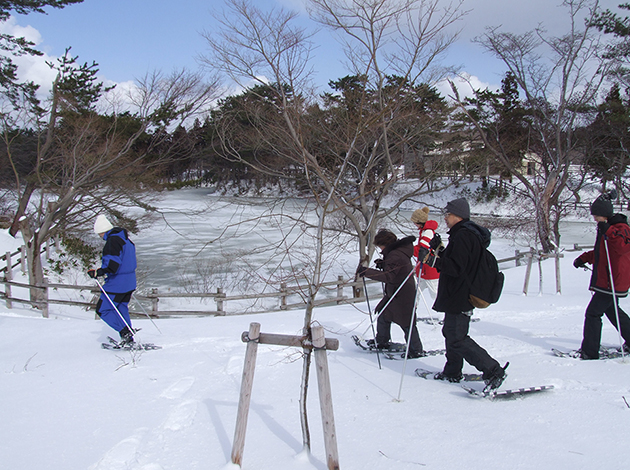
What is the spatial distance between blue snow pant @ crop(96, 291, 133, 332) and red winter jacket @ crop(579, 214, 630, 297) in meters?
5.14

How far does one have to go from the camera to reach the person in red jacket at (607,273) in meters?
4.34

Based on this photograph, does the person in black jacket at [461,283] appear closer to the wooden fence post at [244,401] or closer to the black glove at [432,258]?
the black glove at [432,258]

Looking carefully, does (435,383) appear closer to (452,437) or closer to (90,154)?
(452,437)

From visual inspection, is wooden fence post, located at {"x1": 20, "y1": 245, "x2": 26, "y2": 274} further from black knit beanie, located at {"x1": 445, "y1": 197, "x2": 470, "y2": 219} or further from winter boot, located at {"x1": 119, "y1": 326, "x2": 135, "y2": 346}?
black knit beanie, located at {"x1": 445, "y1": 197, "x2": 470, "y2": 219}

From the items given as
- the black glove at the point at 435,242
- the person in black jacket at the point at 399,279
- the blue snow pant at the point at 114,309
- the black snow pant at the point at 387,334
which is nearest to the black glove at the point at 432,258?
the black glove at the point at 435,242

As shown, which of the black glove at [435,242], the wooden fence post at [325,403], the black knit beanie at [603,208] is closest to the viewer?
the wooden fence post at [325,403]

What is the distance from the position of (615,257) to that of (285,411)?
3.54m

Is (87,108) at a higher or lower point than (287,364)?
higher

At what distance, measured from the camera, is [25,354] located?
5152 mm

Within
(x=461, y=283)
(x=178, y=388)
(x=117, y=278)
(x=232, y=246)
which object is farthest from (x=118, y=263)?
(x=232, y=246)

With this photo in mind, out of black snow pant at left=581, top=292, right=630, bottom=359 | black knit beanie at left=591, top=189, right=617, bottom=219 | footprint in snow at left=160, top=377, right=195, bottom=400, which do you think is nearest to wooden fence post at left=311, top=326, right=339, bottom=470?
footprint in snow at left=160, top=377, right=195, bottom=400

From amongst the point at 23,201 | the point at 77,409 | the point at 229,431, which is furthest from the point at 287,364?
the point at 23,201

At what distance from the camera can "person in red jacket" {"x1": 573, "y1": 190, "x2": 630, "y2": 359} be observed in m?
4.34

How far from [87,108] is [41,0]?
4.02 metres
